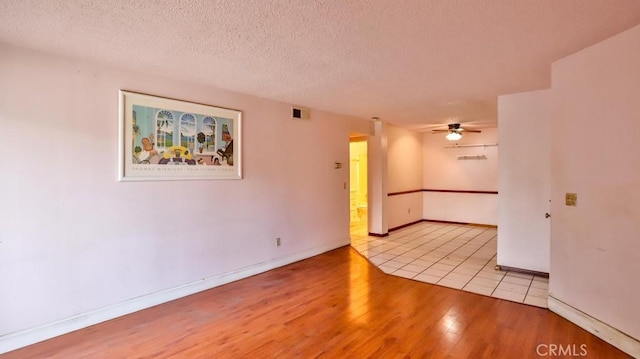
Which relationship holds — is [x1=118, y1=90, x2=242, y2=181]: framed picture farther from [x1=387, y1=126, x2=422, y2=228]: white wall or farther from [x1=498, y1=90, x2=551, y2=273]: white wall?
[x1=387, y1=126, x2=422, y2=228]: white wall

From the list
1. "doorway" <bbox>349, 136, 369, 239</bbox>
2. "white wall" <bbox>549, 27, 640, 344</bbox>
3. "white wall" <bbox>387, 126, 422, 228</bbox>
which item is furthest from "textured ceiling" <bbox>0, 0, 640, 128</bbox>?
"doorway" <bbox>349, 136, 369, 239</bbox>

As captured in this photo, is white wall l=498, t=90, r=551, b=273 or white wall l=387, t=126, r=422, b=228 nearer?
white wall l=498, t=90, r=551, b=273

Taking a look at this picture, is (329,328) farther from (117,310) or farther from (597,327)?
(597,327)

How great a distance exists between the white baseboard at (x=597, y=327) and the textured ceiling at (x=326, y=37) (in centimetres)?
214

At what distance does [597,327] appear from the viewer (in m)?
2.51

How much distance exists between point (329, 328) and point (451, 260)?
2683 mm

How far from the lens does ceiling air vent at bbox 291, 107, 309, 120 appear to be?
450cm

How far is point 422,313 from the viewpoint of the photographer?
295 centimetres

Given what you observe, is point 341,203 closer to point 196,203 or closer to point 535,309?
point 196,203

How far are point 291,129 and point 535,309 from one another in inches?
133

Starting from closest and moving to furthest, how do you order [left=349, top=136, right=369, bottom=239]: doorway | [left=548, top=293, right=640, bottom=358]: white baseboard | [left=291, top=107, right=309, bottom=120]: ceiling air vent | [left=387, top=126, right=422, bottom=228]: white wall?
[left=548, top=293, right=640, bottom=358]: white baseboard
[left=291, top=107, right=309, bottom=120]: ceiling air vent
[left=387, top=126, right=422, bottom=228]: white wall
[left=349, top=136, right=369, bottom=239]: doorway

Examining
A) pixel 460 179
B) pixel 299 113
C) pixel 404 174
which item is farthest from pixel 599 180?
pixel 460 179

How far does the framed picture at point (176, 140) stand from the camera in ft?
9.68

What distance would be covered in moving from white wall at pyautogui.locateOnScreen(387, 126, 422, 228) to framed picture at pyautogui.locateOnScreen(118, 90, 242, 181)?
12.2ft
